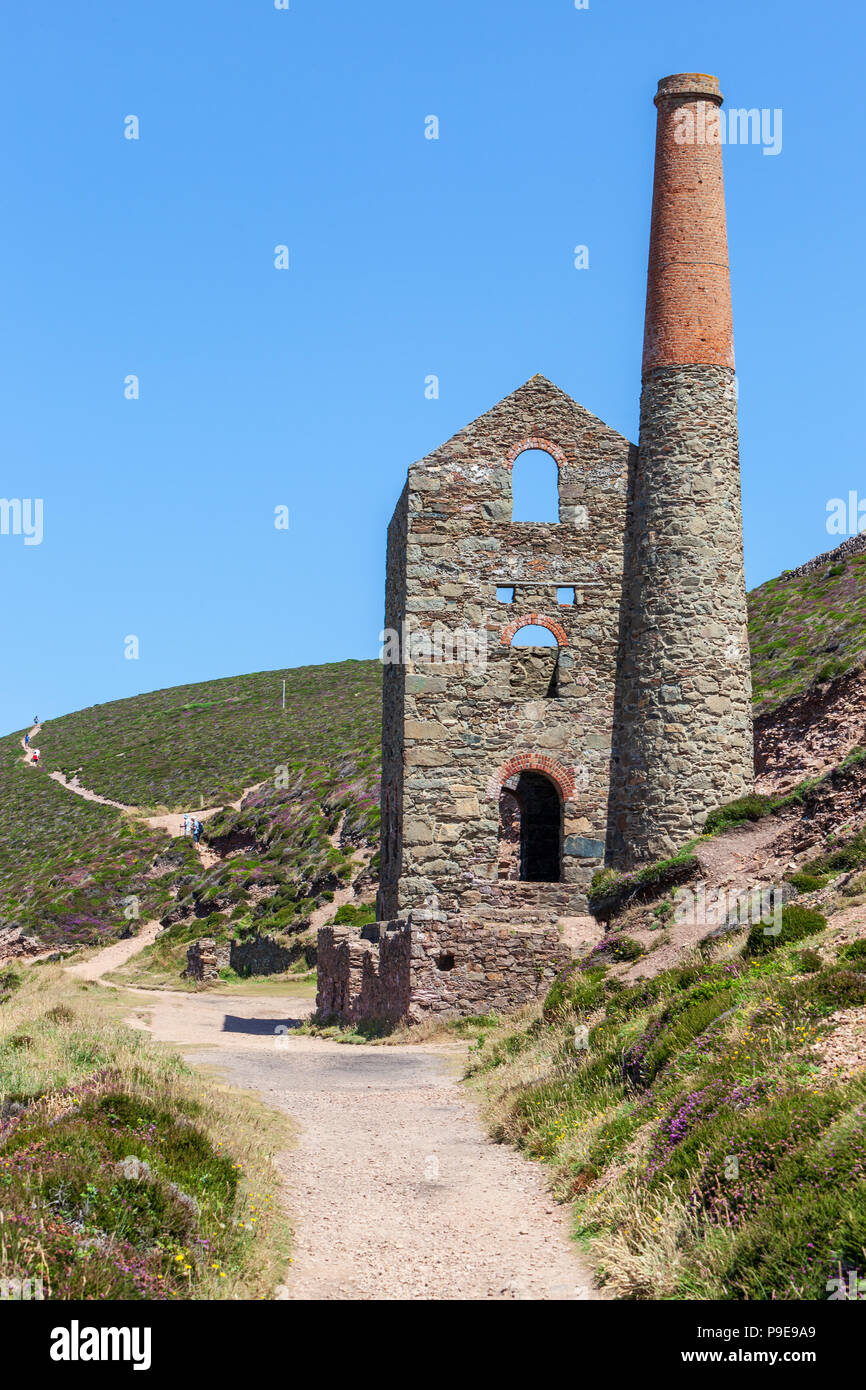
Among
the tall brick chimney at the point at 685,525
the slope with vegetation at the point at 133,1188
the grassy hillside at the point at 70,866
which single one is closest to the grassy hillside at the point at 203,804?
the grassy hillside at the point at 70,866

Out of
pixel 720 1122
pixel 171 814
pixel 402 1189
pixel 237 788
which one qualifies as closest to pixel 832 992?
pixel 720 1122

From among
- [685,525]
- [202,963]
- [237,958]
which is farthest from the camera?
[237,958]

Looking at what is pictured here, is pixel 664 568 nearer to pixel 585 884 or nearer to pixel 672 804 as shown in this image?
pixel 672 804

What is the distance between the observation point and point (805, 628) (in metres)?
35.4

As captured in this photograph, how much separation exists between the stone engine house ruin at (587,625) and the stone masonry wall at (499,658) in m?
0.04

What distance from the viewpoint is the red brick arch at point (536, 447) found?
23578 mm

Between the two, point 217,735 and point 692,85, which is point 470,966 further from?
point 217,735

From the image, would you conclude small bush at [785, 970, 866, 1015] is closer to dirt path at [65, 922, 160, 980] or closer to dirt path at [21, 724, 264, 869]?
dirt path at [65, 922, 160, 980]

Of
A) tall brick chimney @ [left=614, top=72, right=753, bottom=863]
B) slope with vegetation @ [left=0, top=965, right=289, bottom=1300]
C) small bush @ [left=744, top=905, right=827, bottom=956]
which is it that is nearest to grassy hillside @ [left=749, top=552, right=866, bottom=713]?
tall brick chimney @ [left=614, top=72, right=753, bottom=863]

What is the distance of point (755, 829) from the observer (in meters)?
20.8

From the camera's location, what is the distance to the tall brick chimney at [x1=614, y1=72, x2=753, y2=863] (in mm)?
22391

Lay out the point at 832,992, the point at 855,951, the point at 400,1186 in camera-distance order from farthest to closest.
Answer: the point at 400,1186 → the point at 855,951 → the point at 832,992

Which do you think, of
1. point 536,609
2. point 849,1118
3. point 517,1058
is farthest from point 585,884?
point 849,1118

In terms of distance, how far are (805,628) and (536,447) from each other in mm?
14863
